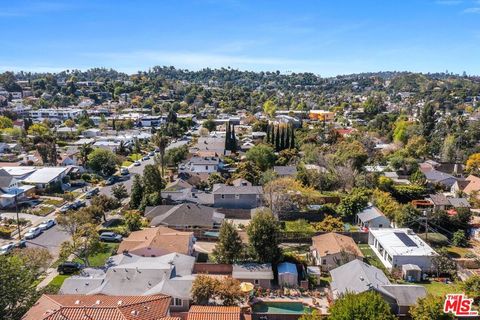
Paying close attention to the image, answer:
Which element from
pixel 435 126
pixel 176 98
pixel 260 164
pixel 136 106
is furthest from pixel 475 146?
pixel 176 98

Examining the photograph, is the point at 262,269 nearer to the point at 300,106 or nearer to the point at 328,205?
the point at 328,205

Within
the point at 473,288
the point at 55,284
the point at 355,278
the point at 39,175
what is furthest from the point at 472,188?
the point at 39,175

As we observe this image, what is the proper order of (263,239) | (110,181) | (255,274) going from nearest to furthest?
(255,274)
(263,239)
(110,181)

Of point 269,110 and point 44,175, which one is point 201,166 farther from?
point 269,110

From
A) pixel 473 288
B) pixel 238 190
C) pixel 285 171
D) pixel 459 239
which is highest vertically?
pixel 285 171

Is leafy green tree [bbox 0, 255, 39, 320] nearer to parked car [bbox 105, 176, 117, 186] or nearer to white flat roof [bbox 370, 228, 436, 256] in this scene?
white flat roof [bbox 370, 228, 436, 256]

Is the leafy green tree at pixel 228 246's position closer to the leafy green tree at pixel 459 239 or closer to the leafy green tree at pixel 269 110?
the leafy green tree at pixel 459 239

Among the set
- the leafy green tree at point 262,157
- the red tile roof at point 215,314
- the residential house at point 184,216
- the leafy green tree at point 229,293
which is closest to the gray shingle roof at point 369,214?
the residential house at point 184,216
